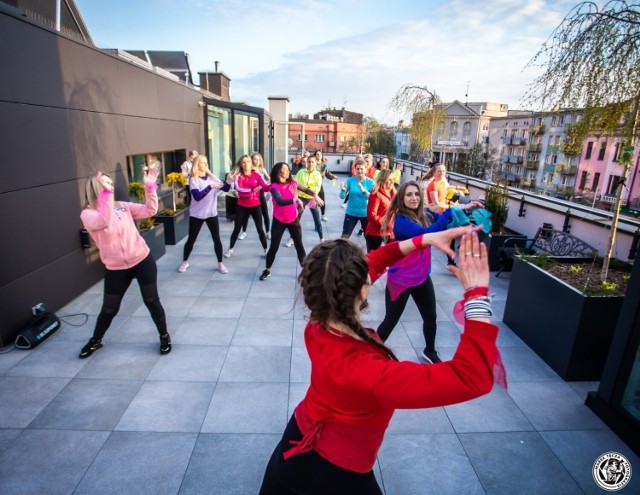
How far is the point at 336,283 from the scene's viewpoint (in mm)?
1293

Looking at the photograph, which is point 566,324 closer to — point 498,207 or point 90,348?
point 498,207

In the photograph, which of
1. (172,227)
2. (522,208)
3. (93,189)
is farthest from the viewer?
(172,227)

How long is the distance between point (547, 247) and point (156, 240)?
640cm

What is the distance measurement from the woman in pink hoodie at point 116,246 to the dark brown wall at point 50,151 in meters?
1.04

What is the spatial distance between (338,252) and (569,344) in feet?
10.6

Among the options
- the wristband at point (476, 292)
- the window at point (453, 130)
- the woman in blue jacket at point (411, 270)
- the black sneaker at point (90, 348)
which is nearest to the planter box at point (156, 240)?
the black sneaker at point (90, 348)

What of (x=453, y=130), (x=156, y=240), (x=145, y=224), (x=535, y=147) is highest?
(x=453, y=130)

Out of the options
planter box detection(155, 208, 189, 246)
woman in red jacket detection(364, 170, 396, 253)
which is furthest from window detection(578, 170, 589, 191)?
planter box detection(155, 208, 189, 246)

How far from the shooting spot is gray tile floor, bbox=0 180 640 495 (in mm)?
2484

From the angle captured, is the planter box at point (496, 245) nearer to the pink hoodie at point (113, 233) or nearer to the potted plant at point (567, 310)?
the potted plant at point (567, 310)

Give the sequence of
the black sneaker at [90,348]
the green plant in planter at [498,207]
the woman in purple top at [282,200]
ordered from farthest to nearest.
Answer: the green plant in planter at [498,207], the woman in purple top at [282,200], the black sneaker at [90,348]

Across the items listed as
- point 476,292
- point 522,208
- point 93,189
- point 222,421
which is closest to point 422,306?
point 222,421

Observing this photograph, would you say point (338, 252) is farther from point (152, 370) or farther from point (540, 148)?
point (540, 148)

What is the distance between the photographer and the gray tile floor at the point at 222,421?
97.8 inches
